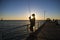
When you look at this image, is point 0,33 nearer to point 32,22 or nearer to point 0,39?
point 0,39

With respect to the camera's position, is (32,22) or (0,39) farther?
(32,22)

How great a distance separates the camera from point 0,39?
4914 mm

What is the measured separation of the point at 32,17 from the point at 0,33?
5499 mm

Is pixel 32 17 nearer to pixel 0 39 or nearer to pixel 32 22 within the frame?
pixel 32 22

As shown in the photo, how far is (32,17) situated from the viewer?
988cm

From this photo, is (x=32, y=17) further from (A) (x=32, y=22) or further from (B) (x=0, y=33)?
(B) (x=0, y=33)

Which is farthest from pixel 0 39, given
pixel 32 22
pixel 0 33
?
pixel 32 22

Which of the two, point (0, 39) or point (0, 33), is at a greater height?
point (0, 33)

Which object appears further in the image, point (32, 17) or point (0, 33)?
point (32, 17)

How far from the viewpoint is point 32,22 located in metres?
9.83

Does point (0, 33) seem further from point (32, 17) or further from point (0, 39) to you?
point (32, 17)

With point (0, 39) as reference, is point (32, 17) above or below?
above

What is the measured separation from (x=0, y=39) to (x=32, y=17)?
530 centimetres

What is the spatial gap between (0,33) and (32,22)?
541cm
